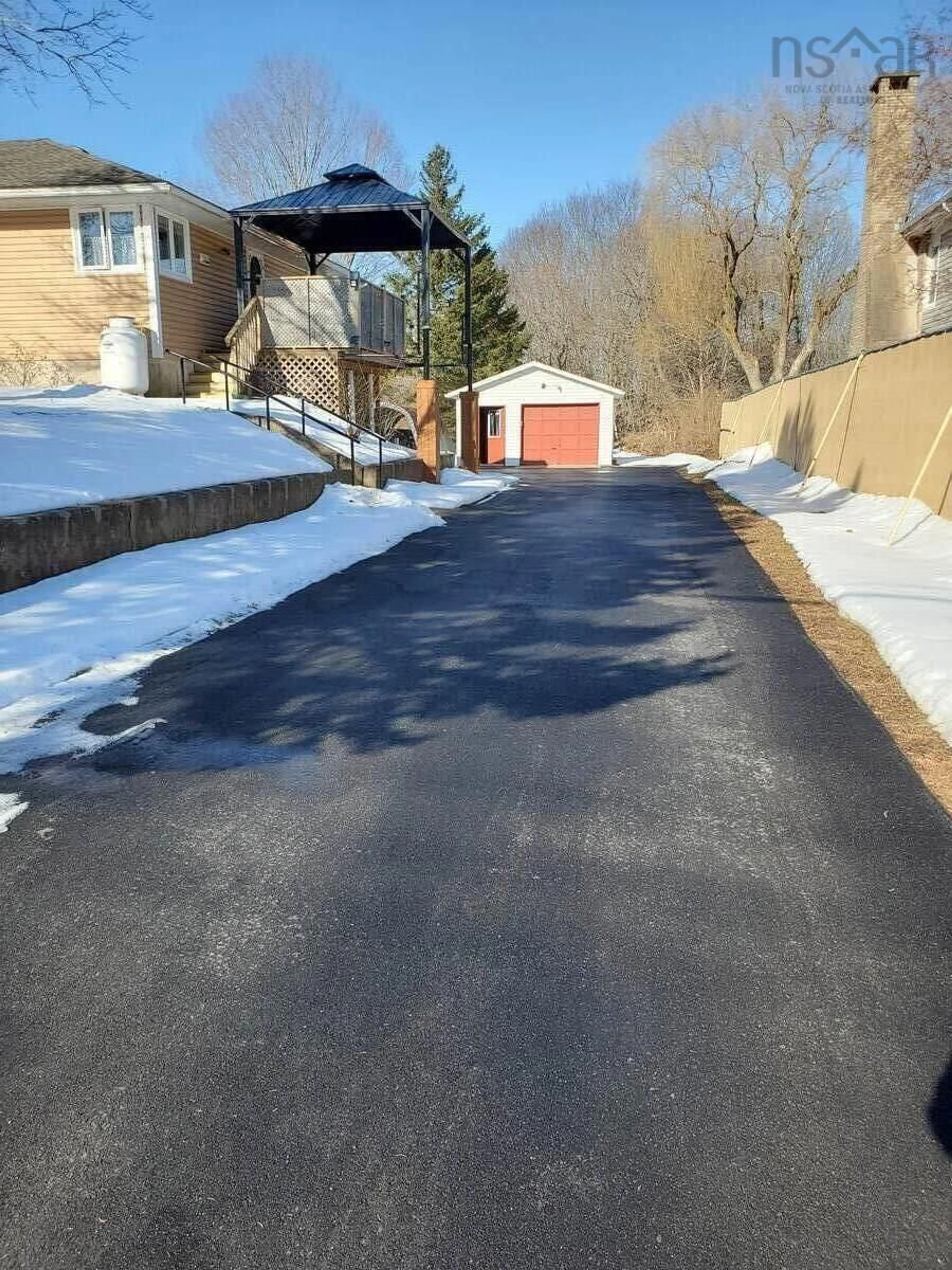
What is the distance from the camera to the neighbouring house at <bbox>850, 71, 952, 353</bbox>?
19453 millimetres

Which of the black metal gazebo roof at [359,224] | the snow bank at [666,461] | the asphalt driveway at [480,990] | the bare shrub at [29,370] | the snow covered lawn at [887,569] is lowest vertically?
the asphalt driveway at [480,990]

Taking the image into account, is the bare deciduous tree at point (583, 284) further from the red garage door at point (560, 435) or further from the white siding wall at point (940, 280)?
the white siding wall at point (940, 280)

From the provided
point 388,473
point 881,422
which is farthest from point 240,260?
point 881,422

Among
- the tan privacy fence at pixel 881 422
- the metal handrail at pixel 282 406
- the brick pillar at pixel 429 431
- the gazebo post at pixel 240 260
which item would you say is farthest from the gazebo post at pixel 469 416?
the tan privacy fence at pixel 881 422

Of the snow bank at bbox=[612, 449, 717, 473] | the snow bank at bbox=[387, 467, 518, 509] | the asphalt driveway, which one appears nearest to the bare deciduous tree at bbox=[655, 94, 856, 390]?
the snow bank at bbox=[612, 449, 717, 473]

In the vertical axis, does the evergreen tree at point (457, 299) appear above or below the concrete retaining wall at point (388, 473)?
above

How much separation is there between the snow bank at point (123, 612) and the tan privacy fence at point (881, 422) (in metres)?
6.62

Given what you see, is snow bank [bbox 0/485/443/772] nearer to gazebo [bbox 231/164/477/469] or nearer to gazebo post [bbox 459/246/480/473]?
gazebo [bbox 231/164/477/469]

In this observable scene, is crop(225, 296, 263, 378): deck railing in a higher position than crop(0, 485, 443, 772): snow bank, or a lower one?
higher

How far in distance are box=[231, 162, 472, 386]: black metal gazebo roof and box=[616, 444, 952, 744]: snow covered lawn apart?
337 inches

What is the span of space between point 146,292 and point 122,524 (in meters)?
11.3

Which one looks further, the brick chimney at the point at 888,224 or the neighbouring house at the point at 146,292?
the brick chimney at the point at 888,224

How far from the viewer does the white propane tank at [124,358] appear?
15219 mm

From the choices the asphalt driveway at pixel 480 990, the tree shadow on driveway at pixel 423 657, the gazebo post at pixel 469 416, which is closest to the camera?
the asphalt driveway at pixel 480 990
